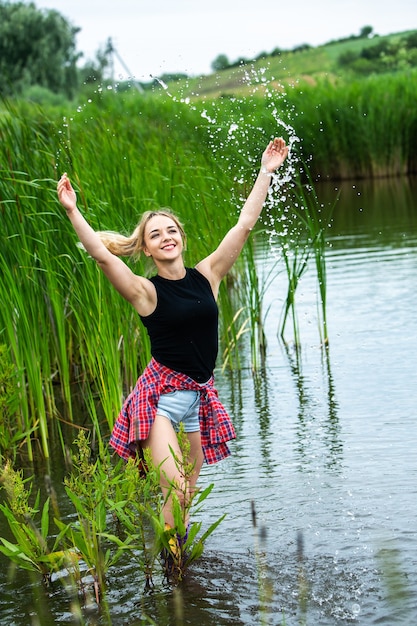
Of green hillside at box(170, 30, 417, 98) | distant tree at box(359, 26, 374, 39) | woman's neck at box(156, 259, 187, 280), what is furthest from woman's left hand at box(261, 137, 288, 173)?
distant tree at box(359, 26, 374, 39)

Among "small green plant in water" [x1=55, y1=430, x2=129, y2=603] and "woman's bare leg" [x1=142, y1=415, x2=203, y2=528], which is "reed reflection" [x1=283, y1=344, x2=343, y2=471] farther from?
"small green plant in water" [x1=55, y1=430, x2=129, y2=603]

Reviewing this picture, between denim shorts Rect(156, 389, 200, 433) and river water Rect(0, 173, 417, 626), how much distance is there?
586mm

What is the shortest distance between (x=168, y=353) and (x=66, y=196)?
2.59 feet

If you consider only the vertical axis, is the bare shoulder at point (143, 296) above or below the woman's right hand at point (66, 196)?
below

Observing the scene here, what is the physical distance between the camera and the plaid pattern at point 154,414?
445cm

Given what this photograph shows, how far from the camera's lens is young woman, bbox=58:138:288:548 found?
443 centimetres

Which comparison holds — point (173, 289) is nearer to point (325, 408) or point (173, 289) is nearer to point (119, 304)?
point (119, 304)

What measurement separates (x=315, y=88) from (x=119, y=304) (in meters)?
20.1

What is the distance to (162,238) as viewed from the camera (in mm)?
4668

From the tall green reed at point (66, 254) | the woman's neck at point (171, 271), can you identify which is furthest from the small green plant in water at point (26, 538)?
the tall green reed at point (66, 254)

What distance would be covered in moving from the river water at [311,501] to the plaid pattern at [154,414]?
46cm

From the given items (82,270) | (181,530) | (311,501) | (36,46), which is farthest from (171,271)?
(36,46)

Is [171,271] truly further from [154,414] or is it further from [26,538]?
[26,538]

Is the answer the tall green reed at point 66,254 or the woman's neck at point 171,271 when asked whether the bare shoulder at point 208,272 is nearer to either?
the woman's neck at point 171,271
